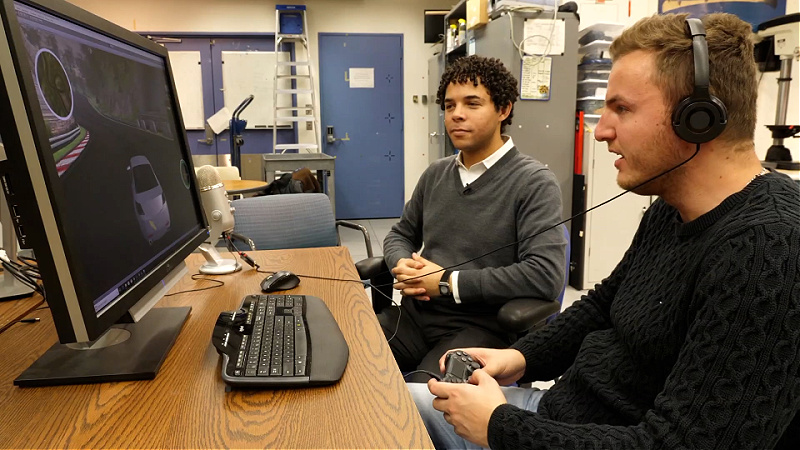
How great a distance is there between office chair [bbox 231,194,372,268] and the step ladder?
11.8ft

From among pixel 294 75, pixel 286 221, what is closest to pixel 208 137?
pixel 294 75

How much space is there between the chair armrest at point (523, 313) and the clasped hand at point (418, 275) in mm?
275

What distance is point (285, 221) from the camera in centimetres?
228

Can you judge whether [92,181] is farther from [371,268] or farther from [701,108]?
[371,268]

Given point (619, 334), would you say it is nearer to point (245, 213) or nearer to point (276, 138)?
point (245, 213)

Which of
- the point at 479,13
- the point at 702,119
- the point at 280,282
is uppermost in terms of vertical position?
the point at 479,13

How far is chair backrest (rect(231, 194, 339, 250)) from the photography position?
7.26 feet

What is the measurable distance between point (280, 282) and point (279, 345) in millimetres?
434

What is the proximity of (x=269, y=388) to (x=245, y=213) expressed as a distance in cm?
150

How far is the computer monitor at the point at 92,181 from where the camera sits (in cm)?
61

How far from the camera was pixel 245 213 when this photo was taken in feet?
7.23

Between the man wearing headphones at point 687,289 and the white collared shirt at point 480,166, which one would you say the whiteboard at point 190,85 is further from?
the man wearing headphones at point 687,289

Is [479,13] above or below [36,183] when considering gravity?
above

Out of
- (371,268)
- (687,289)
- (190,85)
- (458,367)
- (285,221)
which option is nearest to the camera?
(687,289)
